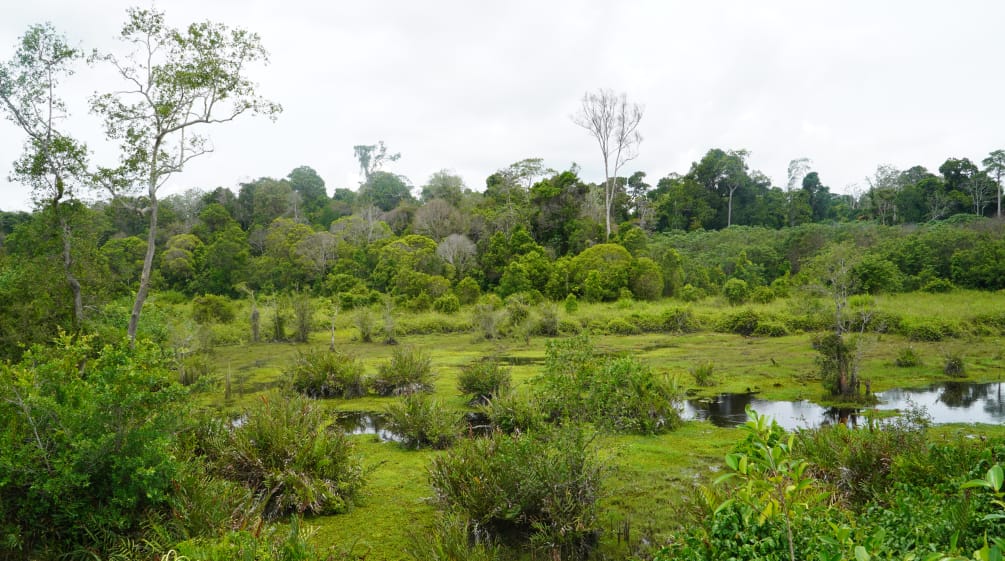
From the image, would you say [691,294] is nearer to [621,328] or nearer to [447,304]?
[621,328]

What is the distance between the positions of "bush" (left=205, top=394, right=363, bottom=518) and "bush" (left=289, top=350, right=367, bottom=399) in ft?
15.9

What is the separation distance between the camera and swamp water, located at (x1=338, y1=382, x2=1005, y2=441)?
8906 mm

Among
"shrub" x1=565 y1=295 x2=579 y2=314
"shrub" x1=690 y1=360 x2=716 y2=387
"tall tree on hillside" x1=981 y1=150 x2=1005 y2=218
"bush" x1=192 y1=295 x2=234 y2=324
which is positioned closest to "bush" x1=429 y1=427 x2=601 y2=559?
"shrub" x1=690 y1=360 x2=716 y2=387

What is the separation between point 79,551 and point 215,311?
22800mm

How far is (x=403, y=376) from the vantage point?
11.4 metres

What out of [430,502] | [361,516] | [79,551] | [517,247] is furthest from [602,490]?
[517,247]

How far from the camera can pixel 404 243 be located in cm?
3312

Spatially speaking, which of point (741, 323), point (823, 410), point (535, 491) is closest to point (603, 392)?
point (535, 491)

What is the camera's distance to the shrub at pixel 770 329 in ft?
63.3

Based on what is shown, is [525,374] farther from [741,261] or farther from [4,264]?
[741,261]

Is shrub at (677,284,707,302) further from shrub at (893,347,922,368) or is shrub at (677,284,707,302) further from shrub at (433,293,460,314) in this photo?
shrub at (893,347,922,368)

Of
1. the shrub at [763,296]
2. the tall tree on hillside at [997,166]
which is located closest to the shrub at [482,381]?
the shrub at [763,296]

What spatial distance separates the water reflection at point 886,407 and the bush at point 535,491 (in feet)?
15.6

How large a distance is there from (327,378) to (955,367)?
43.7 ft
